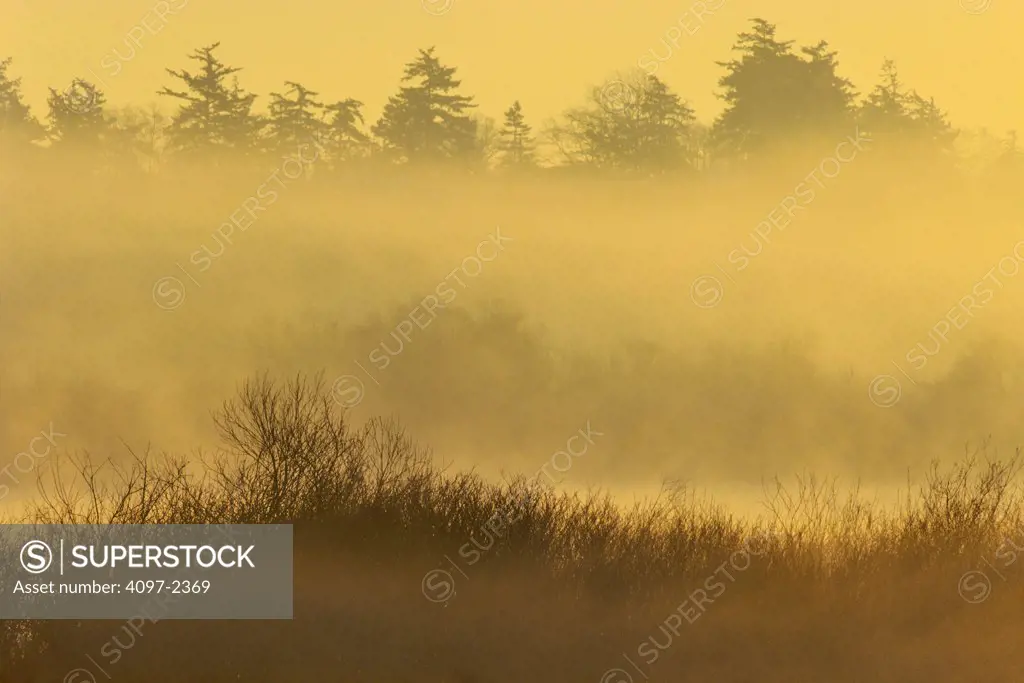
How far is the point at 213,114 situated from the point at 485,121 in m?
1.74

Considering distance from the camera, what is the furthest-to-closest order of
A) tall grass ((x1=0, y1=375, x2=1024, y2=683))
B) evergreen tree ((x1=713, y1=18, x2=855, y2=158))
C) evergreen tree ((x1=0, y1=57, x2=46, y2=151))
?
evergreen tree ((x1=713, y1=18, x2=855, y2=158))
evergreen tree ((x1=0, y1=57, x2=46, y2=151))
tall grass ((x1=0, y1=375, x2=1024, y2=683))

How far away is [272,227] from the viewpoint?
25.5ft

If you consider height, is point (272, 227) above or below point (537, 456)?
above

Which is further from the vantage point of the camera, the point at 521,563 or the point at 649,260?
the point at 649,260

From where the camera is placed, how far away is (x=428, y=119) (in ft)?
26.0


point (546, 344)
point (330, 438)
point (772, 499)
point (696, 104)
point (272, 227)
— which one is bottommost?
point (772, 499)

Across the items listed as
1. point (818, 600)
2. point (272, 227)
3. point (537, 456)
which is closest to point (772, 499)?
point (818, 600)

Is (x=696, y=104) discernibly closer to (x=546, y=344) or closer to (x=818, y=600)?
(x=546, y=344)

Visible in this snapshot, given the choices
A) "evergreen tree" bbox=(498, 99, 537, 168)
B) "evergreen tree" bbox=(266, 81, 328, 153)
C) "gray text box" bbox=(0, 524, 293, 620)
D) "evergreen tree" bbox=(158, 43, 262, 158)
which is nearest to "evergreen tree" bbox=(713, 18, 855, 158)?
"evergreen tree" bbox=(498, 99, 537, 168)

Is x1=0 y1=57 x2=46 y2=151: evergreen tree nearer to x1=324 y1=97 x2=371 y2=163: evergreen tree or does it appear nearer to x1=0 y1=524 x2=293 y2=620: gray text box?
x1=324 y1=97 x2=371 y2=163: evergreen tree

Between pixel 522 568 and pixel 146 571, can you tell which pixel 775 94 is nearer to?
pixel 522 568

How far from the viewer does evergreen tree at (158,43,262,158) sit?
7789 mm

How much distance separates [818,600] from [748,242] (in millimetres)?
2290

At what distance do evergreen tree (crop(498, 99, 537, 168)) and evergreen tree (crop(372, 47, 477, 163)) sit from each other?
0.19m
